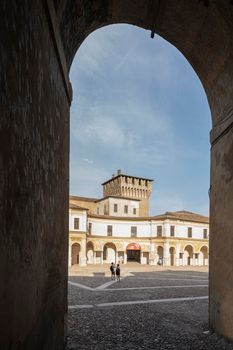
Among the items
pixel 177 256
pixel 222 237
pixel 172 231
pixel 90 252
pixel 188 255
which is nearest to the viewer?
pixel 222 237

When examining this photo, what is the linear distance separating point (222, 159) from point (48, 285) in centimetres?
547

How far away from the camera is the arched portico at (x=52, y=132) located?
2.64 metres

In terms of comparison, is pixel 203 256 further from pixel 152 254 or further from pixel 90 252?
pixel 90 252

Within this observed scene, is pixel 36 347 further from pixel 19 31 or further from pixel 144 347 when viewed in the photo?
pixel 144 347

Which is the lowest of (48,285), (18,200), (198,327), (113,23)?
(198,327)

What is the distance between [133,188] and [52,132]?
181 ft

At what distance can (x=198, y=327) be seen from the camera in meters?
8.48

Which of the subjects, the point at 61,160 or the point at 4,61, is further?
the point at 61,160

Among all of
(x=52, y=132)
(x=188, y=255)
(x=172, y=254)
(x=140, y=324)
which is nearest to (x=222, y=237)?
(x=140, y=324)

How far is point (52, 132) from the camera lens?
4516 millimetres

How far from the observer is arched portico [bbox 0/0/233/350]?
2.64m

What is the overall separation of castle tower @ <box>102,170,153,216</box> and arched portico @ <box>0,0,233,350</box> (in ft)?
162

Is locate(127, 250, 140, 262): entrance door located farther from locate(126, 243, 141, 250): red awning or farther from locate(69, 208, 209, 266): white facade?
locate(126, 243, 141, 250): red awning

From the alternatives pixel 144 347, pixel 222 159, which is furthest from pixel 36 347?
pixel 222 159
